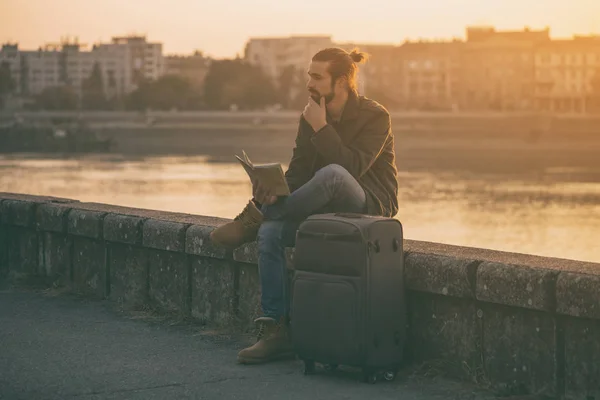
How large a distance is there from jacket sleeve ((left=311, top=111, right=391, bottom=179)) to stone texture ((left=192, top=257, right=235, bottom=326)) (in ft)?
3.46

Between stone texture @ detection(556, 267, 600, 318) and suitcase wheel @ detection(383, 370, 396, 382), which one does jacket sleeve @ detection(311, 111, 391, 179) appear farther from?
stone texture @ detection(556, 267, 600, 318)

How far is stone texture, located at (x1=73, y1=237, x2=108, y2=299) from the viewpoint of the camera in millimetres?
6828

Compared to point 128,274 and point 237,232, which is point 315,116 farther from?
point 128,274

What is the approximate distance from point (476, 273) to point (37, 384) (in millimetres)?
1642

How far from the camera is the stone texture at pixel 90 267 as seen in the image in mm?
6828

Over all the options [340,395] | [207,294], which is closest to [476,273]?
[340,395]

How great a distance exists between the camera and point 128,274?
21.7 feet

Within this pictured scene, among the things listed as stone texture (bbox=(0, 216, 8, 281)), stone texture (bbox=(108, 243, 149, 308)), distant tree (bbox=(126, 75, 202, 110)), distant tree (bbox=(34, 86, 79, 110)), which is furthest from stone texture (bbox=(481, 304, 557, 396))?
distant tree (bbox=(34, 86, 79, 110))

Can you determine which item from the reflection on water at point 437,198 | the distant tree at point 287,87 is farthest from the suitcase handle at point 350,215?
the distant tree at point 287,87

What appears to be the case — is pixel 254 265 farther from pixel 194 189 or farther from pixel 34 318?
pixel 194 189

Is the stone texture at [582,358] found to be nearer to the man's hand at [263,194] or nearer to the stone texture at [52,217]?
the man's hand at [263,194]

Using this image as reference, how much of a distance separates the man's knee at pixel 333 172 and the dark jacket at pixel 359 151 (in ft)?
0.14

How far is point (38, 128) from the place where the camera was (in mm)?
104812

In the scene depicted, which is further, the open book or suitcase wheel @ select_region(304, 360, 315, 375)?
the open book
